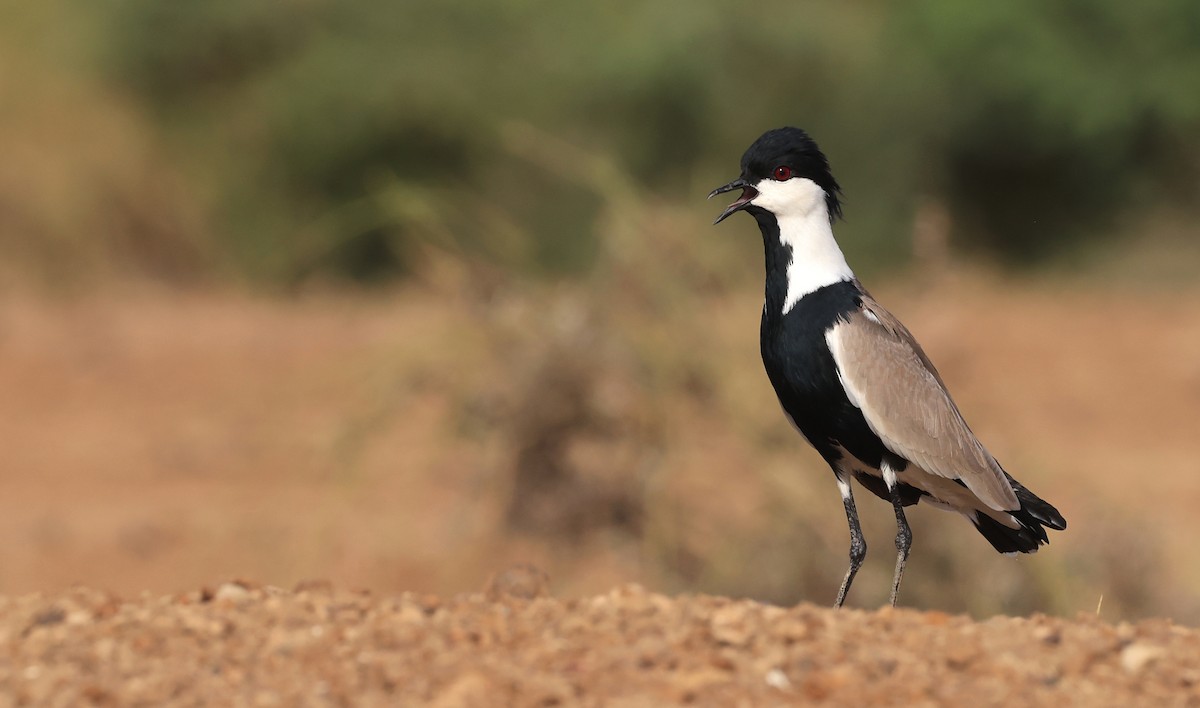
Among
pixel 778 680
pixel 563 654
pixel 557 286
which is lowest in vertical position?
pixel 778 680

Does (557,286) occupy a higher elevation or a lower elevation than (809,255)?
higher

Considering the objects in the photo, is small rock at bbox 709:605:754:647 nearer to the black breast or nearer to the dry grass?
the black breast

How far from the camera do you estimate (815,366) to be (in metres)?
5.25

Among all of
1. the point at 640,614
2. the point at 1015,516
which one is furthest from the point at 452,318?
the point at 640,614

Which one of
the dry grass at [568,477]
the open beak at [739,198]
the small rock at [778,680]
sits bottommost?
the small rock at [778,680]

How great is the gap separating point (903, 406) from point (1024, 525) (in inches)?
25.6

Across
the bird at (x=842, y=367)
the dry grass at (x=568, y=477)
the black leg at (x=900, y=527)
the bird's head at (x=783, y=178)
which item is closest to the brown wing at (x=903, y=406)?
the bird at (x=842, y=367)

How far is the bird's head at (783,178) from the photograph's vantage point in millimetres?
5395

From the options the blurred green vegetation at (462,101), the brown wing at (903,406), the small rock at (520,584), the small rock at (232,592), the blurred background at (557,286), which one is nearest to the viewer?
the small rock at (232,592)

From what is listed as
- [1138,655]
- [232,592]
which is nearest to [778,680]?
[1138,655]

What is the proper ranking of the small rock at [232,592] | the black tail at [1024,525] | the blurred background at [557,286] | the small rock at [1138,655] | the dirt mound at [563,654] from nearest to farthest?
the dirt mound at [563,654]
the small rock at [1138,655]
the small rock at [232,592]
the black tail at [1024,525]
the blurred background at [557,286]

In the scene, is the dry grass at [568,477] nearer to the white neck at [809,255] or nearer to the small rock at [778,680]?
the white neck at [809,255]

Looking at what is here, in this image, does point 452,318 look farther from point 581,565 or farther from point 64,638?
point 64,638

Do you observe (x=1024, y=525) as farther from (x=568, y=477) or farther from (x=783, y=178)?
(x=568, y=477)
